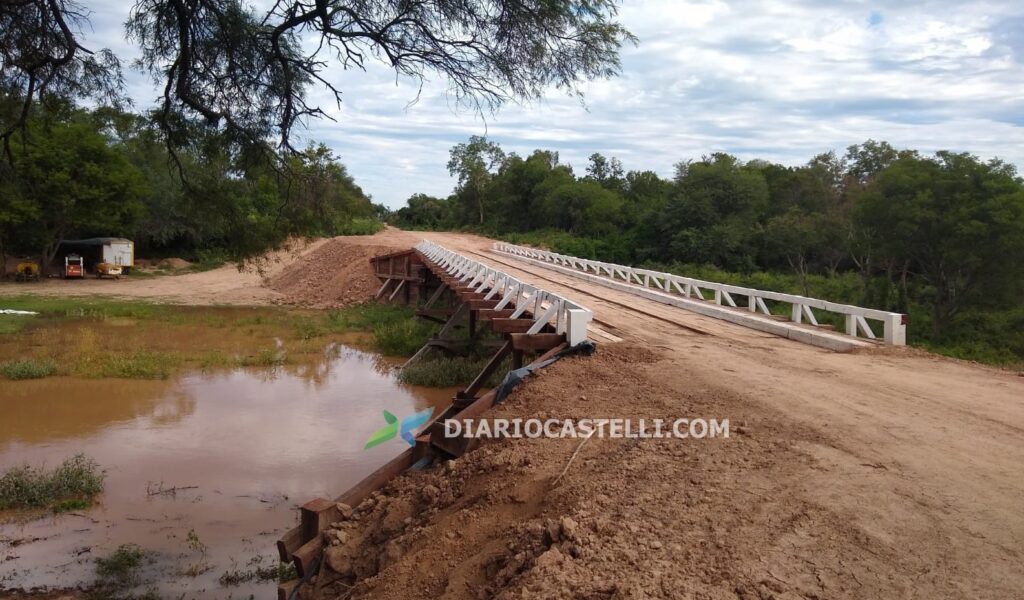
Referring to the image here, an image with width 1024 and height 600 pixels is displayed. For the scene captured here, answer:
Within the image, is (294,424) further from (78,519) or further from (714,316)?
(714,316)

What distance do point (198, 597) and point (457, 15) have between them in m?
5.83

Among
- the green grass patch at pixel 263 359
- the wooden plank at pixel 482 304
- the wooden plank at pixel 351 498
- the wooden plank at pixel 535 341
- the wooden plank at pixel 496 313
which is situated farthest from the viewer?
Result: the green grass patch at pixel 263 359

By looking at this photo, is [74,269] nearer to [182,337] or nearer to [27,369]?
[182,337]

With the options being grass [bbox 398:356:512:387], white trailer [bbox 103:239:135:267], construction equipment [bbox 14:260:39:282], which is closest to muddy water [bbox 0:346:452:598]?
grass [bbox 398:356:512:387]

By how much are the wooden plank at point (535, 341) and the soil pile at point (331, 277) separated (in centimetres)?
2386

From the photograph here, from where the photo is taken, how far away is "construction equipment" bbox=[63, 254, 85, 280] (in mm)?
36750

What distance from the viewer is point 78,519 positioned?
804 centimetres

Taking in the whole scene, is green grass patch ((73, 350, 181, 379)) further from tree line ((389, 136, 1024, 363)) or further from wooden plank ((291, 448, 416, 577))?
tree line ((389, 136, 1024, 363))

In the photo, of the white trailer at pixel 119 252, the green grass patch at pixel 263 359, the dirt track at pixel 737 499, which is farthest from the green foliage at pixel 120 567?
the white trailer at pixel 119 252

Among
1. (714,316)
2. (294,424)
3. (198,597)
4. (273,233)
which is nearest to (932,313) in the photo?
(714,316)

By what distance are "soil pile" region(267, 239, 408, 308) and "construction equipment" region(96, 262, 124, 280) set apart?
7.58 meters

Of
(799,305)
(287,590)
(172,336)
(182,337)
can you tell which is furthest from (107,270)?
(287,590)

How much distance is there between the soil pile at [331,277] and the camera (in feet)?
107

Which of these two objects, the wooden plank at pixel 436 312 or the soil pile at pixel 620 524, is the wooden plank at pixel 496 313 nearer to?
the soil pile at pixel 620 524
